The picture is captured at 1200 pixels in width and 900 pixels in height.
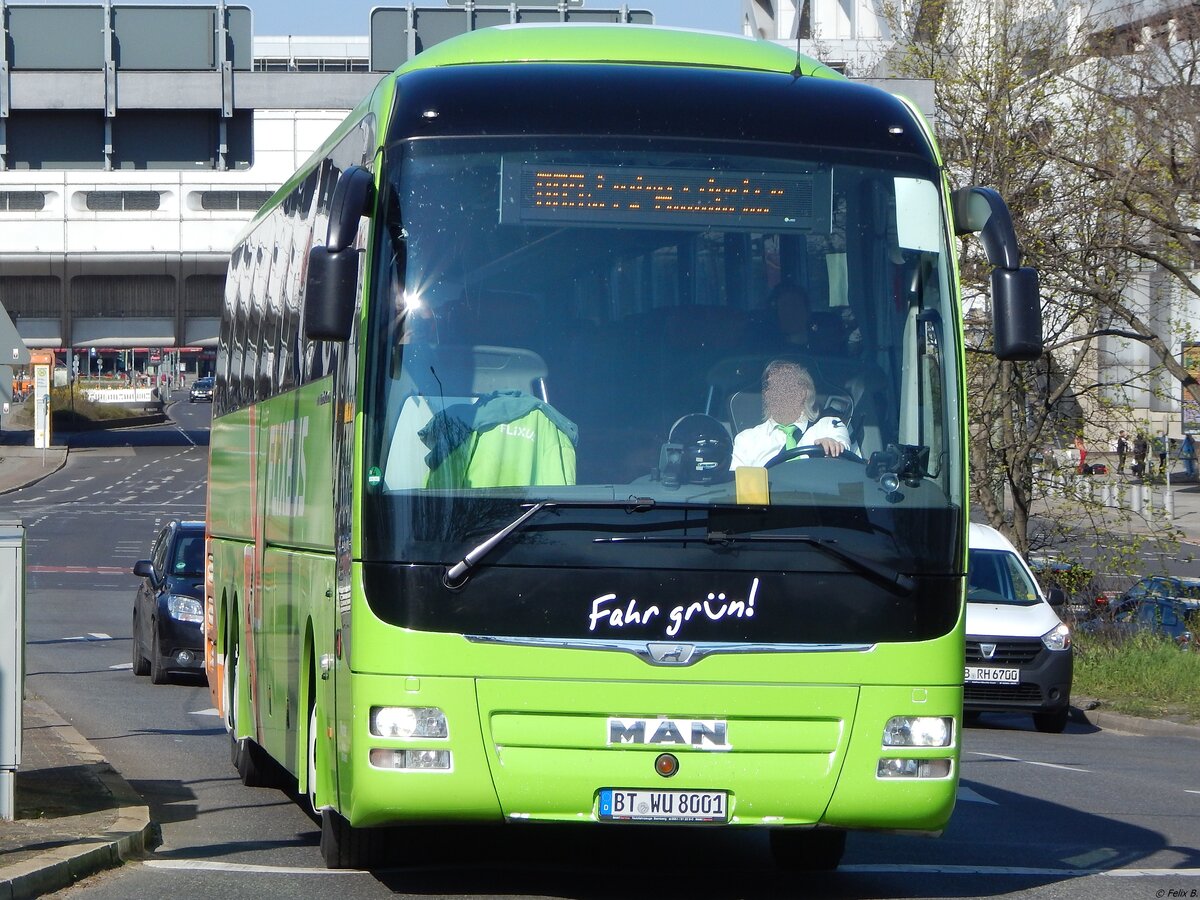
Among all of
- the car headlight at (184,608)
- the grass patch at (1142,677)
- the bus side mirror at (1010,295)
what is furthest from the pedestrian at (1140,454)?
the bus side mirror at (1010,295)

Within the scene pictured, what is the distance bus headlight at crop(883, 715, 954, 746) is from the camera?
23.0ft

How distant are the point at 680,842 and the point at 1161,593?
12.9m

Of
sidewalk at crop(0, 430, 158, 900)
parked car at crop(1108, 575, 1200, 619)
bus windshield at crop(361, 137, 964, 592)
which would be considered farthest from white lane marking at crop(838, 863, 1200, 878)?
parked car at crop(1108, 575, 1200, 619)

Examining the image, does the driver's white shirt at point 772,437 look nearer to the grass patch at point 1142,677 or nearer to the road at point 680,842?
the road at point 680,842

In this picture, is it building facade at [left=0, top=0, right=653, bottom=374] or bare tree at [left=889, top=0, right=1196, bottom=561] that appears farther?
building facade at [left=0, top=0, right=653, bottom=374]

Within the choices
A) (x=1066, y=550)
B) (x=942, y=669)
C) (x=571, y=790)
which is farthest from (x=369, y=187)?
(x=1066, y=550)

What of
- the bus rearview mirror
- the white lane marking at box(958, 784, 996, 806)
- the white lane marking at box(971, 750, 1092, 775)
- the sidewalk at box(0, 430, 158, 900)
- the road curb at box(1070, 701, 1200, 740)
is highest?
the bus rearview mirror

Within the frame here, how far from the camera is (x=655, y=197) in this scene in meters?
7.17

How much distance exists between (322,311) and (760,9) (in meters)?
102

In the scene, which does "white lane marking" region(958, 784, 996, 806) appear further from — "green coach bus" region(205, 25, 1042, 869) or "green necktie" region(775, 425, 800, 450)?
"green necktie" region(775, 425, 800, 450)

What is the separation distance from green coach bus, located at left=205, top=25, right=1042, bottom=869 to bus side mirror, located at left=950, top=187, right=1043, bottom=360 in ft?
0.05

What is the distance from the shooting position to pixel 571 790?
6840mm

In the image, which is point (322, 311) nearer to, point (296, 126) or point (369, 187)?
point (369, 187)

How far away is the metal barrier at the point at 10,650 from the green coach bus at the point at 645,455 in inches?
73.9
